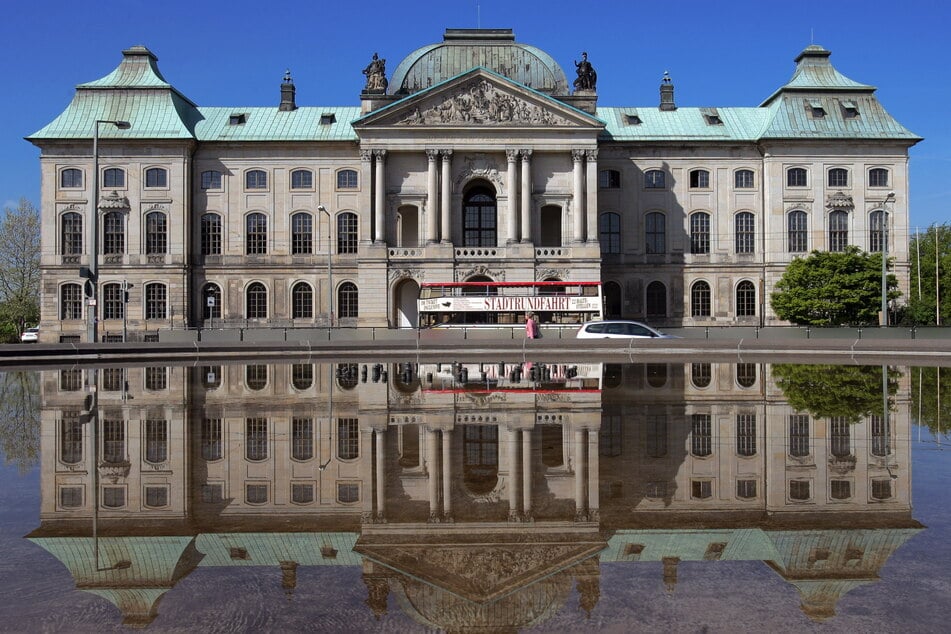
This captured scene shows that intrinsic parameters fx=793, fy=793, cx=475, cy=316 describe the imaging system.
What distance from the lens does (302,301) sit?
66250 mm

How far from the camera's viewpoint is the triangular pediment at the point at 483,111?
60.4 metres

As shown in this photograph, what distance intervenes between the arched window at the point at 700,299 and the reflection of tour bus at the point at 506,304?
1697 cm

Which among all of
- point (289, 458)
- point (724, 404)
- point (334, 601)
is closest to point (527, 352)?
point (724, 404)

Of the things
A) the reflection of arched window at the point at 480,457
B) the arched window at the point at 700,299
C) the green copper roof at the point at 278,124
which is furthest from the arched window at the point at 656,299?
the reflection of arched window at the point at 480,457

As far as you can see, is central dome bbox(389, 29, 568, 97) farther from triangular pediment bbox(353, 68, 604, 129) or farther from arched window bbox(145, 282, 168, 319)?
arched window bbox(145, 282, 168, 319)

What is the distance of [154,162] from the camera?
211ft

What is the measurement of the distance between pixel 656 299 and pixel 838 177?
710 inches

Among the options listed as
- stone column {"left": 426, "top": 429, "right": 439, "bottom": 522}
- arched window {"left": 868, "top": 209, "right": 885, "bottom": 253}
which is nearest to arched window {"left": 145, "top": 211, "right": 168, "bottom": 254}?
stone column {"left": 426, "top": 429, "right": 439, "bottom": 522}

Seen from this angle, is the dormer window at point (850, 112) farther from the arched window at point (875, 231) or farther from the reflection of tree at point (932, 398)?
the reflection of tree at point (932, 398)

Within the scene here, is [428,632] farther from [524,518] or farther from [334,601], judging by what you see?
[524,518]

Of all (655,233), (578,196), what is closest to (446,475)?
(578,196)

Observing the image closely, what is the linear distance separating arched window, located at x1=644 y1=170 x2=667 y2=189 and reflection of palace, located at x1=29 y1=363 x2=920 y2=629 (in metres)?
52.2

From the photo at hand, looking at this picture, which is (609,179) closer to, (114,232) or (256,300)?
(256,300)

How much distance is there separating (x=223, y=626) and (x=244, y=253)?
64.0 meters
